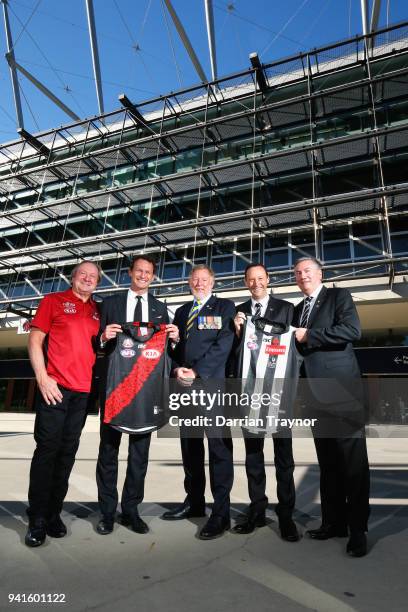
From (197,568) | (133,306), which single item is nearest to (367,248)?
(133,306)

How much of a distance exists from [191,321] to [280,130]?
14.2 metres

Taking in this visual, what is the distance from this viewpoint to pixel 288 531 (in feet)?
6.58

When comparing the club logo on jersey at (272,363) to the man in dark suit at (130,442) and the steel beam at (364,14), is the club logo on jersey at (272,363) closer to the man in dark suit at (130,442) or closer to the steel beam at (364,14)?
the man in dark suit at (130,442)

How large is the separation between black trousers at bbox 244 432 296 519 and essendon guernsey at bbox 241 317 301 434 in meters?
0.15

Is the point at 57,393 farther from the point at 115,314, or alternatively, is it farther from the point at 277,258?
the point at 277,258

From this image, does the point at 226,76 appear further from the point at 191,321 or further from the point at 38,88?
the point at 191,321

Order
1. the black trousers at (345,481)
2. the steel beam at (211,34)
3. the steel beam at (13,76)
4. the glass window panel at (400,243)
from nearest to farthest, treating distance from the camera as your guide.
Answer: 1. the black trousers at (345,481)
2. the glass window panel at (400,243)
3. the steel beam at (211,34)
4. the steel beam at (13,76)

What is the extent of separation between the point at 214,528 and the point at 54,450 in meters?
1.00

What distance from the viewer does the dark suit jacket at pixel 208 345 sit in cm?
230

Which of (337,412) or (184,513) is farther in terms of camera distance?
(184,513)

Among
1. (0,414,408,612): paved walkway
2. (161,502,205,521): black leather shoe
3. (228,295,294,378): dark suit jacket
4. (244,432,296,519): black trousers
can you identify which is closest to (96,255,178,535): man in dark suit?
(0,414,408,612): paved walkway

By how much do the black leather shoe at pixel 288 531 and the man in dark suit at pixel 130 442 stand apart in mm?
759

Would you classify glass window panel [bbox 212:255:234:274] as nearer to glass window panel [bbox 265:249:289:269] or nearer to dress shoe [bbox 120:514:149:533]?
glass window panel [bbox 265:249:289:269]

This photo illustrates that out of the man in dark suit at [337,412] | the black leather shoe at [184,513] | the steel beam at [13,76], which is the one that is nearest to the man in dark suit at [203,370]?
the black leather shoe at [184,513]
